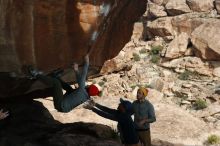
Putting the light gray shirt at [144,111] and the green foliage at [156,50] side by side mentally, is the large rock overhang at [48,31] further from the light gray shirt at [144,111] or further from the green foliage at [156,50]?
the green foliage at [156,50]

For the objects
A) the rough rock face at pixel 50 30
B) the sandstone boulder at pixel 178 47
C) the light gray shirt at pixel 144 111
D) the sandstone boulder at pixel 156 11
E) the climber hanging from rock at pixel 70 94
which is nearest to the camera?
the rough rock face at pixel 50 30

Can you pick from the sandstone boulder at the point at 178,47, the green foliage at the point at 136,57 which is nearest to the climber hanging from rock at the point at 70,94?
the sandstone boulder at the point at 178,47

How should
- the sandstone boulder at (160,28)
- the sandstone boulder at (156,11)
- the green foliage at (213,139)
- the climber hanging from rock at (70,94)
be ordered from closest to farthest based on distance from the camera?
the climber hanging from rock at (70,94)
the green foliage at (213,139)
the sandstone boulder at (160,28)
the sandstone boulder at (156,11)

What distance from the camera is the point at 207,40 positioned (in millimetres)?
27828

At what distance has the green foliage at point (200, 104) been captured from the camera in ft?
73.6

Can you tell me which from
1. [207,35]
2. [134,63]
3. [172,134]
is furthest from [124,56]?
[172,134]

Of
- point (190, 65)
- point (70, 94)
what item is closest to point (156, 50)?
point (190, 65)

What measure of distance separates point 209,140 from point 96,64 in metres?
6.38

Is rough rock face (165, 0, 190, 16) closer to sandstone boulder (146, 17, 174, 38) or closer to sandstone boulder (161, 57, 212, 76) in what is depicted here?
sandstone boulder (146, 17, 174, 38)

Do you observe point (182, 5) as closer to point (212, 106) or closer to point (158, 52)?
point (158, 52)

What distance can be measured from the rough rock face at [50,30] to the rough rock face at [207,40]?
739 inches

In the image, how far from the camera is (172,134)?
15391mm

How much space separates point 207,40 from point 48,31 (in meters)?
21.0

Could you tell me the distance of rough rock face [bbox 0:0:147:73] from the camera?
777 cm
